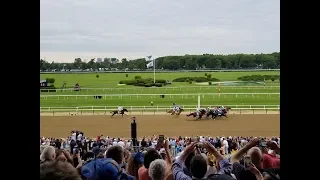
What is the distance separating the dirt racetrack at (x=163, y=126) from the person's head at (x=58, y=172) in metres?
17.2

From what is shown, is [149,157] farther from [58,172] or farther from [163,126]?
[163,126]

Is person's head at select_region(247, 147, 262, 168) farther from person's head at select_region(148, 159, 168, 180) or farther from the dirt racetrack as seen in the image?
the dirt racetrack

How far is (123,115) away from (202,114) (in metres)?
4.33

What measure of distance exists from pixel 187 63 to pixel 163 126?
2753 inches

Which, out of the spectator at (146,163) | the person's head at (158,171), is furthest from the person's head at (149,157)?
the person's head at (158,171)

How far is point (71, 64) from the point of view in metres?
95.1

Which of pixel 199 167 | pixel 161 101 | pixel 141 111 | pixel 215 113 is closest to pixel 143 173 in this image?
pixel 199 167

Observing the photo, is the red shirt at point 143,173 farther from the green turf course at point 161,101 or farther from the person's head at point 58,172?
the green turf course at point 161,101

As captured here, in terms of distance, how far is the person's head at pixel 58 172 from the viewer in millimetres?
1416

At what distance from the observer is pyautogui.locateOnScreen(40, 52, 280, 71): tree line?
283 ft

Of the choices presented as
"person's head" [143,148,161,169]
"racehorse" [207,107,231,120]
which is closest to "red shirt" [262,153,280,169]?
"person's head" [143,148,161,169]

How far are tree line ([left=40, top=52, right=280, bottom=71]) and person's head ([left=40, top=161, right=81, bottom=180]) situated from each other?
78753mm
